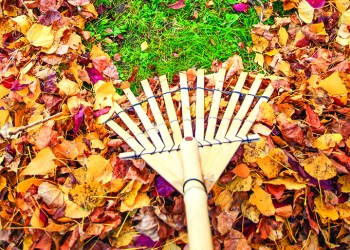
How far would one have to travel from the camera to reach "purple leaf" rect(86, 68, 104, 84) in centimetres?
220

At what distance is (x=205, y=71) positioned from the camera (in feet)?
7.49

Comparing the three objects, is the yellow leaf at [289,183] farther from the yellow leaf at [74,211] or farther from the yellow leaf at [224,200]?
the yellow leaf at [74,211]

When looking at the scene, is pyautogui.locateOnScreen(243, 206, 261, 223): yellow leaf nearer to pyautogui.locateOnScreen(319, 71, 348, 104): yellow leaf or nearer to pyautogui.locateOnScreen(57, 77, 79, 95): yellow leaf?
pyautogui.locateOnScreen(319, 71, 348, 104): yellow leaf

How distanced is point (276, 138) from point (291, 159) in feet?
0.38

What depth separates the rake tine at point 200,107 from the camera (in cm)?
181

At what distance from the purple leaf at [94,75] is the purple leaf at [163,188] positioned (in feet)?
2.29

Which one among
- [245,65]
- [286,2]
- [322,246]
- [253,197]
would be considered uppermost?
[286,2]

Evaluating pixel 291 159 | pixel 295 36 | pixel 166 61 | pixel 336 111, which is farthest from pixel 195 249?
pixel 295 36

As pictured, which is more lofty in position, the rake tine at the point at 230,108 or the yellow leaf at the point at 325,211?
the rake tine at the point at 230,108

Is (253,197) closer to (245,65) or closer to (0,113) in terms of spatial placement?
(245,65)

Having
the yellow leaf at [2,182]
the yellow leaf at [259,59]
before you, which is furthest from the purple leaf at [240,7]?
the yellow leaf at [2,182]

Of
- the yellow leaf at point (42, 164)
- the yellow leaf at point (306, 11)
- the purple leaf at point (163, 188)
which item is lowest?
the purple leaf at point (163, 188)

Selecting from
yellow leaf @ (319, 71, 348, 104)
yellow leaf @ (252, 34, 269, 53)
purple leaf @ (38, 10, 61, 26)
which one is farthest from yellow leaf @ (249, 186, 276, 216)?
purple leaf @ (38, 10, 61, 26)

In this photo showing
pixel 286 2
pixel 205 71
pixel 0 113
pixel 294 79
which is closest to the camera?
pixel 0 113
